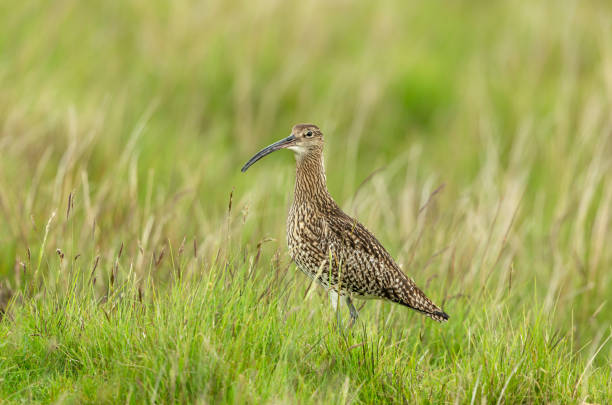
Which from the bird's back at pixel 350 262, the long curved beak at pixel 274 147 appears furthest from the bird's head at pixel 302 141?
the bird's back at pixel 350 262

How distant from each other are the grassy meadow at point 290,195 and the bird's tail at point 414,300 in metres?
0.17

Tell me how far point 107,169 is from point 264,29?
3.29m

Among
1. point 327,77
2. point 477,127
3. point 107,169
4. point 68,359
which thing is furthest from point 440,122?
point 68,359

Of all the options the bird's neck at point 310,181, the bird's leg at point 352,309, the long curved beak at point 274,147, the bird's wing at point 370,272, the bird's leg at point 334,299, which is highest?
the long curved beak at point 274,147

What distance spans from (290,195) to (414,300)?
1790 millimetres

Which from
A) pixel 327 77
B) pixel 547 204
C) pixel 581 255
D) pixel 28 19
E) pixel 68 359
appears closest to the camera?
pixel 68 359

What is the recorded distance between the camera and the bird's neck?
16.9 feet

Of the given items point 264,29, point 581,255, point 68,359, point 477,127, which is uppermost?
point 264,29

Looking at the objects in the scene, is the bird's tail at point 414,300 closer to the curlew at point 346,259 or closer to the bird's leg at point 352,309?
the curlew at point 346,259

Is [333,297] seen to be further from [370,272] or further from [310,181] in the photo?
[310,181]

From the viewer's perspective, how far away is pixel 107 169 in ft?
22.2

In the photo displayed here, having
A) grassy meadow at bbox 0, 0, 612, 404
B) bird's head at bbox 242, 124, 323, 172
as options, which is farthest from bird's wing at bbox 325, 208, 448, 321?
bird's head at bbox 242, 124, 323, 172

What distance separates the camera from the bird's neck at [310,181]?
16.9 ft

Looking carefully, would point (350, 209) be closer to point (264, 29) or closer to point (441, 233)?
point (441, 233)
